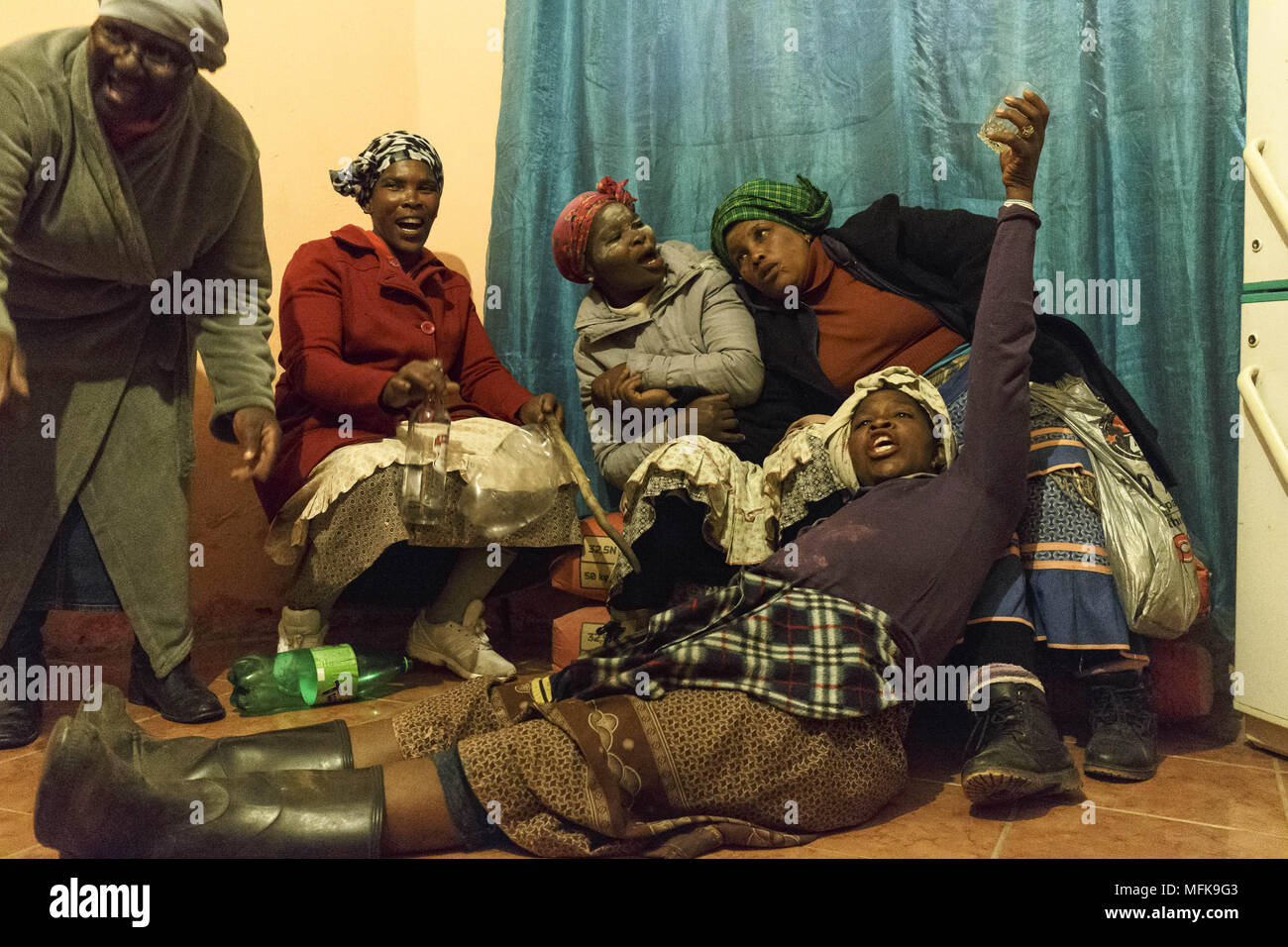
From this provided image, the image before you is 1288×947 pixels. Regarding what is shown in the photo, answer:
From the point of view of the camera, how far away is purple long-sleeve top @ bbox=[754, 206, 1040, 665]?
5.04ft

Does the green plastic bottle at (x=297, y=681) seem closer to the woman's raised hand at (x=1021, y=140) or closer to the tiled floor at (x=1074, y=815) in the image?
the tiled floor at (x=1074, y=815)

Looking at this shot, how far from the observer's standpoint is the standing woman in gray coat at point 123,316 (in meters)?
1.74

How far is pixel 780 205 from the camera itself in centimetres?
227

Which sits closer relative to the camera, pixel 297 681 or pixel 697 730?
pixel 697 730

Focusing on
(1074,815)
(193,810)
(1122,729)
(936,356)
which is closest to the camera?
(193,810)

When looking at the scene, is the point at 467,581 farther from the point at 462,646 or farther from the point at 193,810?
the point at 193,810

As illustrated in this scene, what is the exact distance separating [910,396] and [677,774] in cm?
77

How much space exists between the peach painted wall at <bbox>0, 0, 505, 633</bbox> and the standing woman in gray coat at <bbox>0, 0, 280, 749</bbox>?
0.70 metres

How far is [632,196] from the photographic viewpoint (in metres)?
2.57

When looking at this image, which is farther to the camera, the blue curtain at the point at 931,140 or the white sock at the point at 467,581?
the white sock at the point at 467,581

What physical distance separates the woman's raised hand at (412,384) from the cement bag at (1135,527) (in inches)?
47.6

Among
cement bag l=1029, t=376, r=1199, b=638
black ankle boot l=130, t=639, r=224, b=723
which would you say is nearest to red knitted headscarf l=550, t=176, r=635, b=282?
cement bag l=1029, t=376, r=1199, b=638

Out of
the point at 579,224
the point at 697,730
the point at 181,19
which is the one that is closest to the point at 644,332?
the point at 579,224

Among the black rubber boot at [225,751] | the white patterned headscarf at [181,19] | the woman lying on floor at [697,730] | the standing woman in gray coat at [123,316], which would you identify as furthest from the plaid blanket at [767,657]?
the white patterned headscarf at [181,19]
